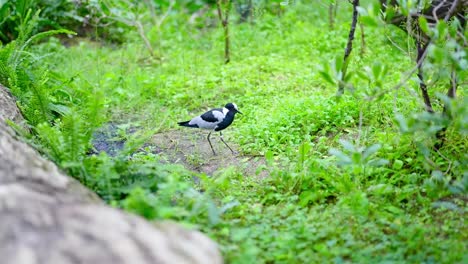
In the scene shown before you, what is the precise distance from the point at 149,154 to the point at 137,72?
2.88m

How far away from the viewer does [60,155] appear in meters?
3.85

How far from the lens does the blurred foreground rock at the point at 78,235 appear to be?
2289 mm

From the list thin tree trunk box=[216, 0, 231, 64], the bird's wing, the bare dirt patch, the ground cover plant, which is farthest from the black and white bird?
thin tree trunk box=[216, 0, 231, 64]

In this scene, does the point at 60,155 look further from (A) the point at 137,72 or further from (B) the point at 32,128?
(A) the point at 137,72

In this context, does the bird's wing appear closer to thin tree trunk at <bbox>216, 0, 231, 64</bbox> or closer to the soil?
the soil

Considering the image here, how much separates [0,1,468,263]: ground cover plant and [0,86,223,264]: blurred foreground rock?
37 cm

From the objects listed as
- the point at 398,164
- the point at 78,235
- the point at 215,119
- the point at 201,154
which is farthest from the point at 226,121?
the point at 78,235

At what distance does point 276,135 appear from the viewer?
543cm

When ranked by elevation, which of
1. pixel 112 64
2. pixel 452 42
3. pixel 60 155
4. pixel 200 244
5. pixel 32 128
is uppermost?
pixel 452 42

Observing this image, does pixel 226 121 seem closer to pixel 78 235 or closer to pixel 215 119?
pixel 215 119

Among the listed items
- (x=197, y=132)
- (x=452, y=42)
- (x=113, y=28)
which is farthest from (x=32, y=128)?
(x=113, y=28)

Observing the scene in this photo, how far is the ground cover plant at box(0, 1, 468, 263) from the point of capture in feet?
11.2

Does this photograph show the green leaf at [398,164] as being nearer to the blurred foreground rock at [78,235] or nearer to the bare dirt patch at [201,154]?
the bare dirt patch at [201,154]

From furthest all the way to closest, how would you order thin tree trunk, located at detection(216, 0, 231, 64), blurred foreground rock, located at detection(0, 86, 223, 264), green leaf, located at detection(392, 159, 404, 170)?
thin tree trunk, located at detection(216, 0, 231, 64)
green leaf, located at detection(392, 159, 404, 170)
blurred foreground rock, located at detection(0, 86, 223, 264)
